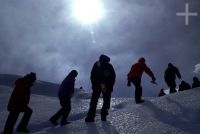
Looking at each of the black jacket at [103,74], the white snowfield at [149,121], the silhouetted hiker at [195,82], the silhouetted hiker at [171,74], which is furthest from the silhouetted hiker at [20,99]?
the silhouetted hiker at [195,82]

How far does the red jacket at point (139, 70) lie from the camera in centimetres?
1528

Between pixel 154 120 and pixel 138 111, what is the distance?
171 centimetres

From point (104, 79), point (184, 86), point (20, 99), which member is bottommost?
point (20, 99)

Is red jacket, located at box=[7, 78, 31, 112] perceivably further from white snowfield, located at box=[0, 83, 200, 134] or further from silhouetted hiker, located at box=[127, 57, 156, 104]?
silhouetted hiker, located at box=[127, 57, 156, 104]

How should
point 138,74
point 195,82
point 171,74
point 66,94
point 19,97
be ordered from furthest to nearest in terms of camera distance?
1. point 195,82
2. point 171,74
3. point 138,74
4. point 66,94
5. point 19,97

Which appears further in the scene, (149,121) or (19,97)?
(19,97)

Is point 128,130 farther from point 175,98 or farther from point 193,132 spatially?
point 175,98

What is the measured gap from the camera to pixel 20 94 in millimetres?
11906

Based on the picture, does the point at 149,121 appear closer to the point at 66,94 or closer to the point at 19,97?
the point at 66,94

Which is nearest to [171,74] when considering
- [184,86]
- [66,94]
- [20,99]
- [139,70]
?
[184,86]

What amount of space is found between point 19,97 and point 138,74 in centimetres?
554

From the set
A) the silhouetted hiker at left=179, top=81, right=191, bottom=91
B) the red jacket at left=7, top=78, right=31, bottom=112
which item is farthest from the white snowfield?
the silhouetted hiker at left=179, top=81, right=191, bottom=91

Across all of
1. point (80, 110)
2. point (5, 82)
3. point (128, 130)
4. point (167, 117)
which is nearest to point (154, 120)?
A: point (167, 117)

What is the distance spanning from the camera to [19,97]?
11875mm
